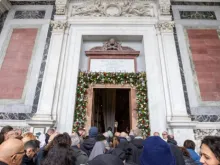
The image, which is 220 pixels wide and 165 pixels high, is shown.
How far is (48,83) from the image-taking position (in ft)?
22.4

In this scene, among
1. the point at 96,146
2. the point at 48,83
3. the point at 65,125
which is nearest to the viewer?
the point at 96,146

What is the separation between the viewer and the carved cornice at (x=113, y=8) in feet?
27.6

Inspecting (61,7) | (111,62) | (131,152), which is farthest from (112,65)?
(131,152)

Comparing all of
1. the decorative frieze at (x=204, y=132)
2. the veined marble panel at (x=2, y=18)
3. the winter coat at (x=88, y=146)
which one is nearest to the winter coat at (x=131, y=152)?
the winter coat at (x=88, y=146)

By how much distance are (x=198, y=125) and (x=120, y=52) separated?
4.11 m

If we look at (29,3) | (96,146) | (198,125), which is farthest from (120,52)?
(96,146)

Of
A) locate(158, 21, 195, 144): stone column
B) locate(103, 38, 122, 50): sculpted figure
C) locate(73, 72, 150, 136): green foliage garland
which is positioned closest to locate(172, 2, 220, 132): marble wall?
locate(158, 21, 195, 144): stone column

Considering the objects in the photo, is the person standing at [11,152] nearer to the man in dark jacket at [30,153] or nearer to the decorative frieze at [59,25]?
the man in dark jacket at [30,153]

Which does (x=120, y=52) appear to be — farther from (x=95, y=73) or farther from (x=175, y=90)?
(x=175, y=90)

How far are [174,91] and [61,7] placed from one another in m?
5.98

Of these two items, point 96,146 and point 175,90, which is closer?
point 96,146

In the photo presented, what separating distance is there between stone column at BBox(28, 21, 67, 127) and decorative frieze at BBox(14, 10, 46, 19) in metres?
1.04

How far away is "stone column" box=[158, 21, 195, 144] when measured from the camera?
19.8 ft

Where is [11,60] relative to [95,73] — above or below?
above
